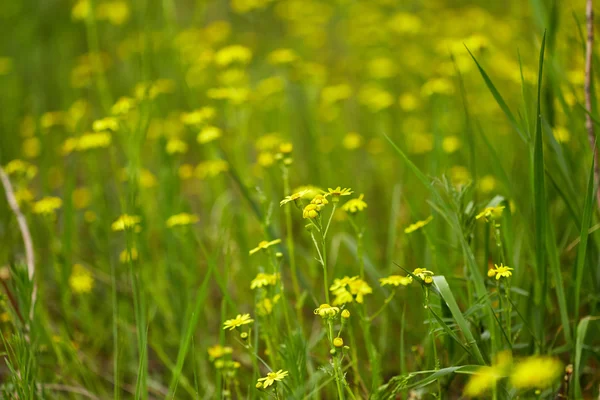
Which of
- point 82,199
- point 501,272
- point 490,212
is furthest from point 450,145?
point 82,199

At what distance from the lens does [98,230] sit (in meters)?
2.21

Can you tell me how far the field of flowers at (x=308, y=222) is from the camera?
3.73 feet

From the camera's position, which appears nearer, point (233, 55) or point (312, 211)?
Result: point (312, 211)

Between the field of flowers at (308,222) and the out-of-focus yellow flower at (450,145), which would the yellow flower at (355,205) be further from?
the out-of-focus yellow flower at (450,145)

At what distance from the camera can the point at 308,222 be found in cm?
181

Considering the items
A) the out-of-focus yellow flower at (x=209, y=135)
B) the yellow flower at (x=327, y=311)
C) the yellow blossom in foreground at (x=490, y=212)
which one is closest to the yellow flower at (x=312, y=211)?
the yellow flower at (x=327, y=311)

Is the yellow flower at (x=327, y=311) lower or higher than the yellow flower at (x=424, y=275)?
lower

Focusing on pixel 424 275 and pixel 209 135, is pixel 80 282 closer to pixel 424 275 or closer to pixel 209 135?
pixel 209 135

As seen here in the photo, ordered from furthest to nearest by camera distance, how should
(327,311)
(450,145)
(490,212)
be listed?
(450,145)
(490,212)
(327,311)

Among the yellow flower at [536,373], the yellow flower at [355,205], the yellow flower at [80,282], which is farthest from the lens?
the yellow flower at [80,282]

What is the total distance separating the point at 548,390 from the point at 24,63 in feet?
12.5

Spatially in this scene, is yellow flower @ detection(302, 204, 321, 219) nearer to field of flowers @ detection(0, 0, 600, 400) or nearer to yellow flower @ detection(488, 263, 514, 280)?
field of flowers @ detection(0, 0, 600, 400)

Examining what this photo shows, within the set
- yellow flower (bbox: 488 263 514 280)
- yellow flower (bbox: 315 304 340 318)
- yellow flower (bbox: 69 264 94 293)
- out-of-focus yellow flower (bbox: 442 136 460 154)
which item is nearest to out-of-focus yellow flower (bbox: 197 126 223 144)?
yellow flower (bbox: 69 264 94 293)

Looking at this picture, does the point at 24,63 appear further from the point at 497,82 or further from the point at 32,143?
the point at 497,82
